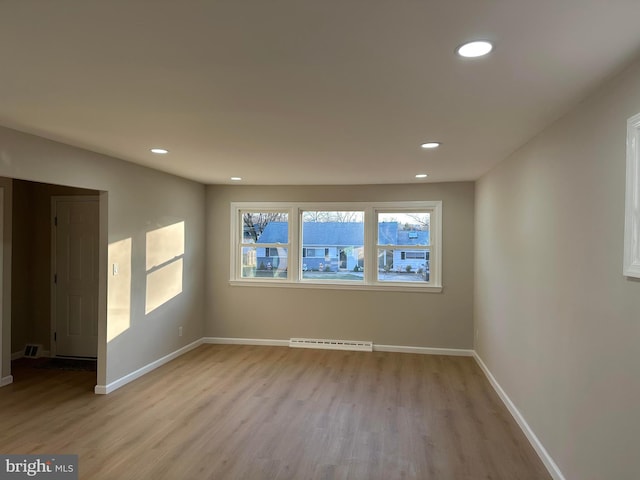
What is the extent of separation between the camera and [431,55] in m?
1.69

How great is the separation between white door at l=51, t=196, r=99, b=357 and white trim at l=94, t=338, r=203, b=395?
91 centimetres

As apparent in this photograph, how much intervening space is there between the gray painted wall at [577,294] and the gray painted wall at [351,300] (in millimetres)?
1768

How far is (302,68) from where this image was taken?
72.0 inches

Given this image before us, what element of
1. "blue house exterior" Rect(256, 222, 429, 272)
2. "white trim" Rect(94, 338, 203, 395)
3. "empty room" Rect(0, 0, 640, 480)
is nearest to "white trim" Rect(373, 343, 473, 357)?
"empty room" Rect(0, 0, 640, 480)

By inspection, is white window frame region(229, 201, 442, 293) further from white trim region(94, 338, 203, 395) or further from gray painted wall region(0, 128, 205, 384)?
white trim region(94, 338, 203, 395)

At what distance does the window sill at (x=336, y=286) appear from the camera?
5605 millimetres

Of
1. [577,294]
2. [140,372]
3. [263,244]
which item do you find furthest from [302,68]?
[263,244]

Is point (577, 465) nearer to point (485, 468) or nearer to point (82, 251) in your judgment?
point (485, 468)

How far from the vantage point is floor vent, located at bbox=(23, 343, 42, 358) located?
5.20 meters

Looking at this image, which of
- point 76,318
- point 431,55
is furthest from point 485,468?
point 76,318

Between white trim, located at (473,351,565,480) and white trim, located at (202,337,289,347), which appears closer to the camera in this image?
white trim, located at (473,351,565,480)

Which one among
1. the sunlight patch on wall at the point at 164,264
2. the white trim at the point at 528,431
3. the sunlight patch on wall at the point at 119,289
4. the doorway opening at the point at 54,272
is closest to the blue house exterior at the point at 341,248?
the sunlight patch on wall at the point at 164,264

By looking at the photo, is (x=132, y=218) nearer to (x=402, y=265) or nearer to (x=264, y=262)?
(x=264, y=262)

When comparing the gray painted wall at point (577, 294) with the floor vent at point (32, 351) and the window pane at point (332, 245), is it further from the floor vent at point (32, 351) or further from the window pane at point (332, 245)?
the floor vent at point (32, 351)
